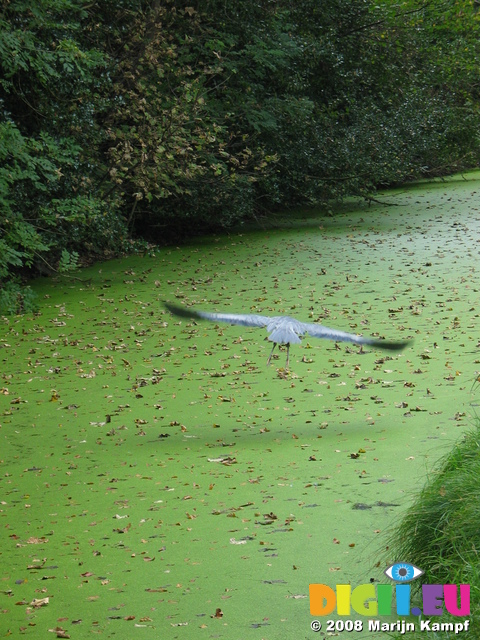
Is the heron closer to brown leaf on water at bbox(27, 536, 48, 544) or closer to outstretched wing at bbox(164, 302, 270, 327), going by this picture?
outstretched wing at bbox(164, 302, 270, 327)

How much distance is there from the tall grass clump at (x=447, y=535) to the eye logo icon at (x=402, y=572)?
0.07ft

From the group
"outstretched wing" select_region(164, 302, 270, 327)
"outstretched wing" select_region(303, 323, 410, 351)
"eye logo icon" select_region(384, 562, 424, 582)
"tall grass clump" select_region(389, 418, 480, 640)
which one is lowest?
"eye logo icon" select_region(384, 562, 424, 582)

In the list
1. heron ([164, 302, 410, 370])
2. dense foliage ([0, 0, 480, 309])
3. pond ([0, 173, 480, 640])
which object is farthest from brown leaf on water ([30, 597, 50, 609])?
dense foliage ([0, 0, 480, 309])

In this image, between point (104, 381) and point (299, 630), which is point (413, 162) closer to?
point (104, 381)

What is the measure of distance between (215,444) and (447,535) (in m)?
2.06

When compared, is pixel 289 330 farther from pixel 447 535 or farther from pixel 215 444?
pixel 447 535

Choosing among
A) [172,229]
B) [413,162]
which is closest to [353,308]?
[172,229]

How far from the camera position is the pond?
112 inches

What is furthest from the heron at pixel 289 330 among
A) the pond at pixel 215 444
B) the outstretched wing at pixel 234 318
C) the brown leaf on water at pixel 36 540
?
the brown leaf on water at pixel 36 540

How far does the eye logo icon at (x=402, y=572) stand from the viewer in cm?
256

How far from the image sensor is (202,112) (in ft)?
36.5

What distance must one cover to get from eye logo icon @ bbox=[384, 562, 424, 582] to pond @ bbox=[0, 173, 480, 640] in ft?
0.36

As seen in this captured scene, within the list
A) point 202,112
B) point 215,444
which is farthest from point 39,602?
point 202,112

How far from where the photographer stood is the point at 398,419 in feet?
14.7
